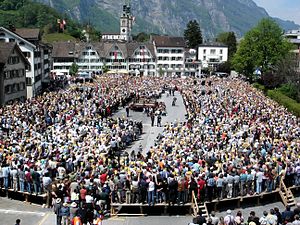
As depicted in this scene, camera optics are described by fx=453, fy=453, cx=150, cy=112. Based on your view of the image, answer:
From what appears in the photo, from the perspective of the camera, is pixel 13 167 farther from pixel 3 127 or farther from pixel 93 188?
pixel 3 127

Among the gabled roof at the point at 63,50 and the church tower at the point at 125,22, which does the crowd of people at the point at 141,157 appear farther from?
the church tower at the point at 125,22

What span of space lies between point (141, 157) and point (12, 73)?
123 feet

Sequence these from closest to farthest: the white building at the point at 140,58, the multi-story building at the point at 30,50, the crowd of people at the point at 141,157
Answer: the crowd of people at the point at 141,157 → the multi-story building at the point at 30,50 → the white building at the point at 140,58

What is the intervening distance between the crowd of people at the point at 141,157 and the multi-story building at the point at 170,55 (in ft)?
269

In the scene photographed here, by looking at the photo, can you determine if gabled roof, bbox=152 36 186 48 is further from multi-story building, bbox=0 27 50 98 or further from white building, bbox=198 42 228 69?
multi-story building, bbox=0 27 50 98

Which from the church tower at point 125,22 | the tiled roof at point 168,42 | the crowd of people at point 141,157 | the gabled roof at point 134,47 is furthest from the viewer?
the church tower at point 125,22

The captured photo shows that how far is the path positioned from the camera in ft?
123

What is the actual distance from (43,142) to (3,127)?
8238mm

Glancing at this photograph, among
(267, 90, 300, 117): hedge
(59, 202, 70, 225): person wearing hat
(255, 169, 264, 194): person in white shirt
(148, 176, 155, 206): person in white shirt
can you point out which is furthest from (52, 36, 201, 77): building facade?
(59, 202, 70, 225): person wearing hat

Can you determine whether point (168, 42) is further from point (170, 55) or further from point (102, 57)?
point (102, 57)

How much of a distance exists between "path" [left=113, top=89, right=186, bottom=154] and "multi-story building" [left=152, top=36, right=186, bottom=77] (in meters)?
52.7

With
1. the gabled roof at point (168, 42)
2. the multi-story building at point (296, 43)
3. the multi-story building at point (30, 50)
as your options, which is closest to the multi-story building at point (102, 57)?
the gabled roof at point (168, 42)

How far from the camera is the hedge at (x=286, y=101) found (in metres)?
56.2

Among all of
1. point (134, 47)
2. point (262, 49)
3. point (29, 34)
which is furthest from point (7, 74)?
point (134, 47)
